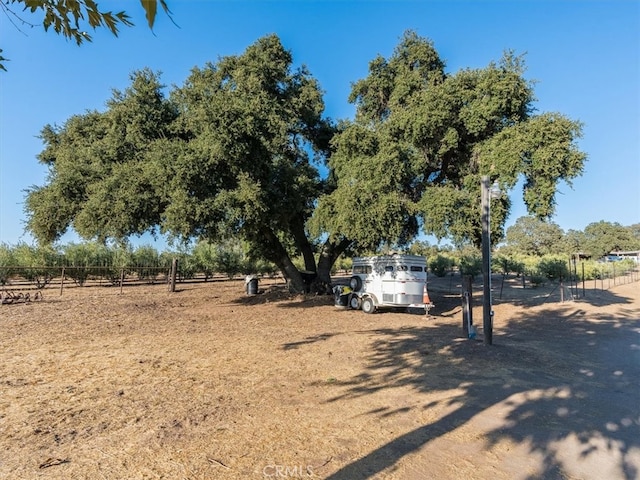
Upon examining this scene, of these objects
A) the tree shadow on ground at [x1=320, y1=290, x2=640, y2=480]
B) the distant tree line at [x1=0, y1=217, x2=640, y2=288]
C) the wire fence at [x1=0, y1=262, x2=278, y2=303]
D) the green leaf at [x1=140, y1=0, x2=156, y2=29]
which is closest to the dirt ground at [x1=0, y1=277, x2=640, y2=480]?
the tree shadow on ground at [x1=320, y1=290, x2=640, y2=480]

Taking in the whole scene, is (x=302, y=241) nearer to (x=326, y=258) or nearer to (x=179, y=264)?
(x=326, y=258)

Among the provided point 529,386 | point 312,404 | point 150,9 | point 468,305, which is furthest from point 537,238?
point 150,9

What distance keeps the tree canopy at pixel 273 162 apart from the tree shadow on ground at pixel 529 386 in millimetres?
5519

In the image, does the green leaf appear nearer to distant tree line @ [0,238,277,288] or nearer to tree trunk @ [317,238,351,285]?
distant tree line @ [0,238,277,288]

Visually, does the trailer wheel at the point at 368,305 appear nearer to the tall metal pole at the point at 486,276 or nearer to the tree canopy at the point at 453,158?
the tree canopy at the point at 453,158

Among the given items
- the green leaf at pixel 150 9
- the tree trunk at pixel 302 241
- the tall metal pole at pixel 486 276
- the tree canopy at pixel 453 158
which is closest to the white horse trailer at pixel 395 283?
the tree canopy at pixel 453 158

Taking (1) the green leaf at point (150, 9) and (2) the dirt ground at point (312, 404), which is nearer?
(1) the green leaf at point (150, 9)

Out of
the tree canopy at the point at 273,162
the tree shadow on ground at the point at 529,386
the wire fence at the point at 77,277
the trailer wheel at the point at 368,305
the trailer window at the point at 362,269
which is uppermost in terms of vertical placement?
the tree canopy at the point at 273,162

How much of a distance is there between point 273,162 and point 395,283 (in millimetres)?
7180

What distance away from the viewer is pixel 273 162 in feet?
52.4

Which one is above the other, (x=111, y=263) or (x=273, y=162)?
(x=273, y=162)

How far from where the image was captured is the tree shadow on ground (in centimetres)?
386

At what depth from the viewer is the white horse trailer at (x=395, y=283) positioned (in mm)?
14305

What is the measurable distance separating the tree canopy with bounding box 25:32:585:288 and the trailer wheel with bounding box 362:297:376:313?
2.55 metres
